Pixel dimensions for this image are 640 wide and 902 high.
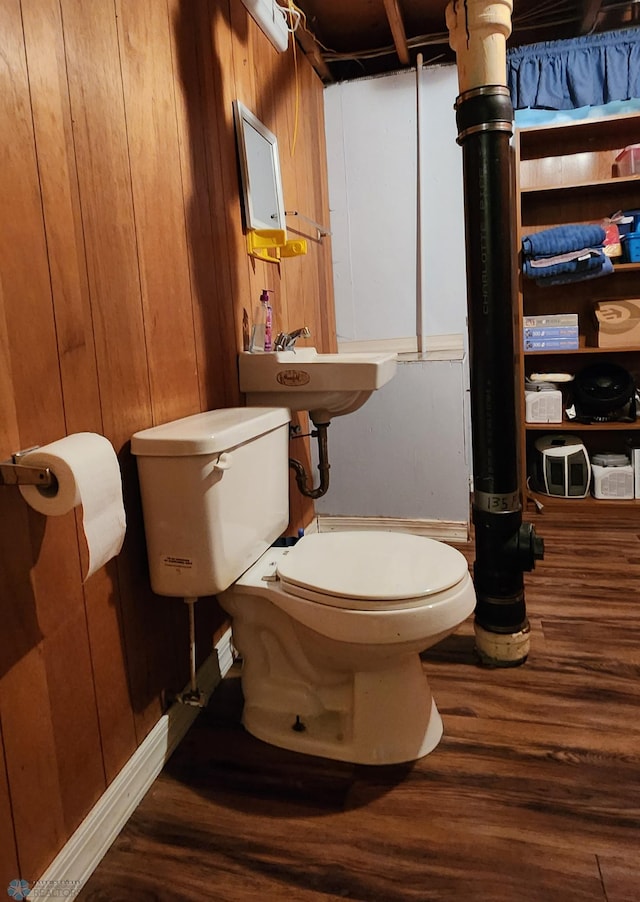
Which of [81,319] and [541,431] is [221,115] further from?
[541,431]

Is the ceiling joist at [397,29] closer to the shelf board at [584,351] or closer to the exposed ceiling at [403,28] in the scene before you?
the exposed ceiling at [403,28]

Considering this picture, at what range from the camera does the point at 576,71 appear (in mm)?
2936

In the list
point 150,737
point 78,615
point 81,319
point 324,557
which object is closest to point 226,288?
point 81,319

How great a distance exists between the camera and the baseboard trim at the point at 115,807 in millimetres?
1096

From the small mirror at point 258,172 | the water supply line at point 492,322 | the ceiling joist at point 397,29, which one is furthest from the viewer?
the ceiling joist at point 397,29

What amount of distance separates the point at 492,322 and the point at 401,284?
1.46m

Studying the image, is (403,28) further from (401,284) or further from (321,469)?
(321,469)

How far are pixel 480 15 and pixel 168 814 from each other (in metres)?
1.99

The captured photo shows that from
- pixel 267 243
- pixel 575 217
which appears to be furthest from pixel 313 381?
pixel 575 217

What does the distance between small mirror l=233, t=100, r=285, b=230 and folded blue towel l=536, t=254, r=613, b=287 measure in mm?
1477

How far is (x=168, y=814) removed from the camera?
4.33 ft

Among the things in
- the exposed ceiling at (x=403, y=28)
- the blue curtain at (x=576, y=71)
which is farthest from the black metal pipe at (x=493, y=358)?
the blue curtain at (x=576, y=71)

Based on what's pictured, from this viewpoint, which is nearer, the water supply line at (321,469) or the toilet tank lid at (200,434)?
the toilet tank lid at (200,434)

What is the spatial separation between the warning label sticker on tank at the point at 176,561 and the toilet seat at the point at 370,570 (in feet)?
0.70
